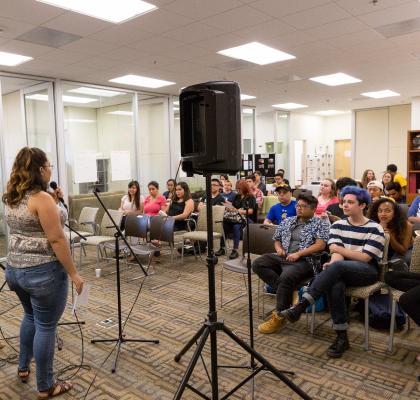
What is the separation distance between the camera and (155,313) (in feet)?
13.1

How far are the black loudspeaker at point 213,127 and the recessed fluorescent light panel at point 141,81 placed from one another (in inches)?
221

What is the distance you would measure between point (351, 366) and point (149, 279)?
2.93 m

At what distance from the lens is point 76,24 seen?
14.8 feet

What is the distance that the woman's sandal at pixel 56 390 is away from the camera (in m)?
2.51

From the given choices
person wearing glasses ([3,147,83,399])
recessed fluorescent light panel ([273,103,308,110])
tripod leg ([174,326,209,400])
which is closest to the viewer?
tripod leg ([174,326,209,400])

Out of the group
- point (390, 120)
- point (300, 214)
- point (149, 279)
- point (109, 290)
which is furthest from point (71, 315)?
point (390, 120)

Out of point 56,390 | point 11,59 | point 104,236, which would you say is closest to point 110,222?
point 104,236

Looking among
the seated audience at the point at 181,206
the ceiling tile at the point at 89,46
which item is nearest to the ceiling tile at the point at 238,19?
the ceiling tile at the point at 89,46

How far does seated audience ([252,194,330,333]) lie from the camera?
137 inches

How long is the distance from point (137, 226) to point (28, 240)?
299cm

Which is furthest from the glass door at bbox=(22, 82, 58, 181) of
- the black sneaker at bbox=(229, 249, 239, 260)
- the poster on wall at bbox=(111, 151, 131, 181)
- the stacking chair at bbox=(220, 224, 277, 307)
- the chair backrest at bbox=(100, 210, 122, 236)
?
the stacking chair at bbox=(220, 224, 277, 307)

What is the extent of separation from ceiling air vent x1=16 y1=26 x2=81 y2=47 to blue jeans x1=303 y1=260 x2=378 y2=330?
13.5ft

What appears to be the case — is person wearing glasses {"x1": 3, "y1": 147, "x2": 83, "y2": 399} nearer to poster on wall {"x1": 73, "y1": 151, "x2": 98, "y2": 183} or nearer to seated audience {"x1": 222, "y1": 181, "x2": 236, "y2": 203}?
seated audience {"x1": 222, "y1": 181, "x2": 236, "y2": 203}

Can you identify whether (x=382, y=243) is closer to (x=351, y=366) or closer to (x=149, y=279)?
(x=351, y=366)
